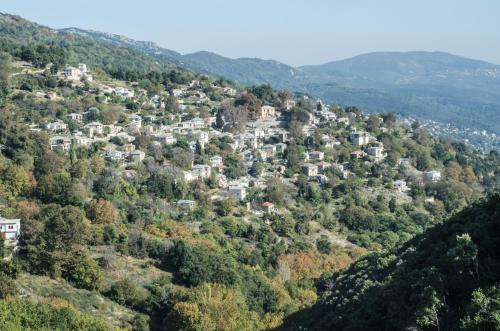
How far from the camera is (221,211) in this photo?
124 feet

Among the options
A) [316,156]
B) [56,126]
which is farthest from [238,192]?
[56,126]

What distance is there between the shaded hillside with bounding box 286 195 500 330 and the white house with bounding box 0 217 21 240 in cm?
1413

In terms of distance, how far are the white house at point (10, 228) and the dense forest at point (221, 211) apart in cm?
34

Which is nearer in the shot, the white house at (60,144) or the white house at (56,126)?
the white house at (60,144)

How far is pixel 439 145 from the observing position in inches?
2227

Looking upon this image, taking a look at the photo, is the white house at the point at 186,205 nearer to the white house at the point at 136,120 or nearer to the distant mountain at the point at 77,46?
the white house at the point at 136,120

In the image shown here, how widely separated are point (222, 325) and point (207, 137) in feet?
93.6

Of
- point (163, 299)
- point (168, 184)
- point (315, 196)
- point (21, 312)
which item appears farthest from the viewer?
point (315, 196)

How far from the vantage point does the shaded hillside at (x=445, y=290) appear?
10578 mm

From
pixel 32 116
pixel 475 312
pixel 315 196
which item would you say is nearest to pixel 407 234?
pixel 315 196

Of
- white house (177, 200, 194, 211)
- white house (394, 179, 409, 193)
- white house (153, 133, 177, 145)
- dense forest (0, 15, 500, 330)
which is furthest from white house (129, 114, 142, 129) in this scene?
white house (394, 179, 409, 193)

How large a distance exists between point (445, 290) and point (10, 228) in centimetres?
1927

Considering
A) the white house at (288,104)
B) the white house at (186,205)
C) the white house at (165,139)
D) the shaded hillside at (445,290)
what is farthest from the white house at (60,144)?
the shaded hillside at (445,290)

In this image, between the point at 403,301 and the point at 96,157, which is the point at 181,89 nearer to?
the point at 96,157
